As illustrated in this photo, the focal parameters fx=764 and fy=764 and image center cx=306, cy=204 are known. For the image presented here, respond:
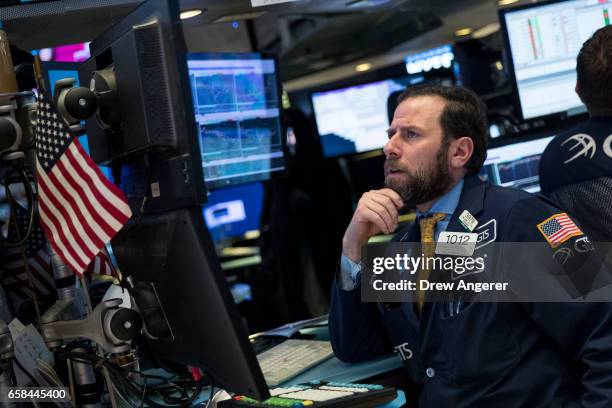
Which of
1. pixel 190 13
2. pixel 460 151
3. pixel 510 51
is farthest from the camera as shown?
pixel 510 51

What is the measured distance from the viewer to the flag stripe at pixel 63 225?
1.46 m

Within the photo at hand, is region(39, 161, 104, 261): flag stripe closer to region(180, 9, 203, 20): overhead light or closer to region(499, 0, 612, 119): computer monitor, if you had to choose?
region(180, 9, 203, 20): overhead light

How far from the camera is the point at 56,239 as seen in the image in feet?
4.96

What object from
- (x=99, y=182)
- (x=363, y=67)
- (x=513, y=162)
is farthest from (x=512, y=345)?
(x=363, y=67)

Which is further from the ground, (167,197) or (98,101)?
(98,101)

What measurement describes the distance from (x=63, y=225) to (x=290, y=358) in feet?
2.77

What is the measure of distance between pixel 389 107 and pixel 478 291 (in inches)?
53.9

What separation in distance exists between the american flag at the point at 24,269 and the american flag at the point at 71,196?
0.28m

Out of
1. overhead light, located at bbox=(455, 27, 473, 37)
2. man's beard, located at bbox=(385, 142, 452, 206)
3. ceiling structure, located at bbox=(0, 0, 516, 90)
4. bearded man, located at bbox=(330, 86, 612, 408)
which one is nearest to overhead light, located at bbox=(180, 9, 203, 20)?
ceiling structure, located at bbox=(0, 0, 516, 90)

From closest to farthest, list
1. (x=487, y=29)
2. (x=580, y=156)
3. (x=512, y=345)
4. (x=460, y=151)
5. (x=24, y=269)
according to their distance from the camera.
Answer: (x=512, y=345) < (x=24, y=269) < (x=460, y=151) < (x=580, y=156) < (x=487, y=29)

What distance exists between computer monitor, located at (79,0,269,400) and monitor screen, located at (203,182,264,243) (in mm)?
3522

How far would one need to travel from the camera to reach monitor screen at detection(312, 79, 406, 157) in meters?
3.77

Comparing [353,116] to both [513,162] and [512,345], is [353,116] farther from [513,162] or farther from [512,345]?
[512,345]

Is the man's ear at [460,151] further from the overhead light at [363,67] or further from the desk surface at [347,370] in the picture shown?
the overhead light at [363,67]
